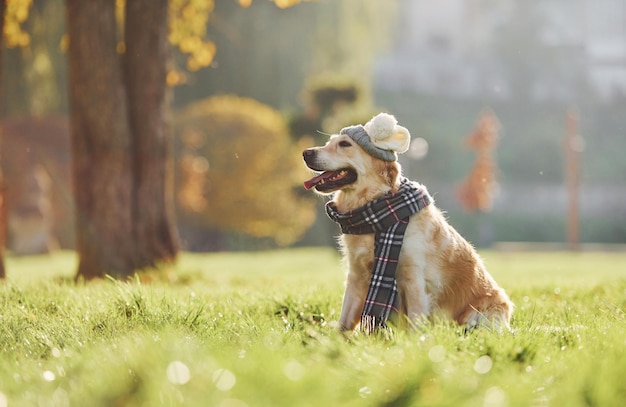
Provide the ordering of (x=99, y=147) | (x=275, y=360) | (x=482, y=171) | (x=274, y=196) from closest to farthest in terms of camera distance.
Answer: (x=275, y=360), (x=99, y=147), (x=274, y=196), (x=482, y=171)

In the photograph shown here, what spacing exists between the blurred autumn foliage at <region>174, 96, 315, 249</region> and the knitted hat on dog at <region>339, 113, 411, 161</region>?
59.4 ft

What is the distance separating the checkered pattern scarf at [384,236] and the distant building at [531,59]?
4157 cm

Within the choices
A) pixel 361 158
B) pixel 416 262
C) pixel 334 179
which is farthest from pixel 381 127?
pixel 416 262

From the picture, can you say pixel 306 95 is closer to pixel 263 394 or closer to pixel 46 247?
→ pixel 46 247

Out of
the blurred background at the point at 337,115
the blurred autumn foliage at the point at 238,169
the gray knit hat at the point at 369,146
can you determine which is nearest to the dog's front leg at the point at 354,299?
the gray knit hat at the point at 369,146

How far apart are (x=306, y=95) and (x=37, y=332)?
15436mm

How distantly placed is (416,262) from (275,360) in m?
1.59

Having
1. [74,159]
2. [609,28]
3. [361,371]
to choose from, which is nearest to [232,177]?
[74,159]

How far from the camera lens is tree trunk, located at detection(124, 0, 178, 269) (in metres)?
8.23

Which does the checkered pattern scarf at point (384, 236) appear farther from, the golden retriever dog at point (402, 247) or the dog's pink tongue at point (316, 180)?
the dog's pink tongue at point (316, 180)

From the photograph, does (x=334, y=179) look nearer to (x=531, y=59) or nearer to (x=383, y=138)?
(x=383, y=138)

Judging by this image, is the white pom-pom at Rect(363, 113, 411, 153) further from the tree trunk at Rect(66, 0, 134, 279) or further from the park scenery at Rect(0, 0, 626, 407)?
the tree trunk at Rect(66, 0, 134, 279)

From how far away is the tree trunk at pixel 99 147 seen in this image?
25.5 feet

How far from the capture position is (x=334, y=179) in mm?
4070
